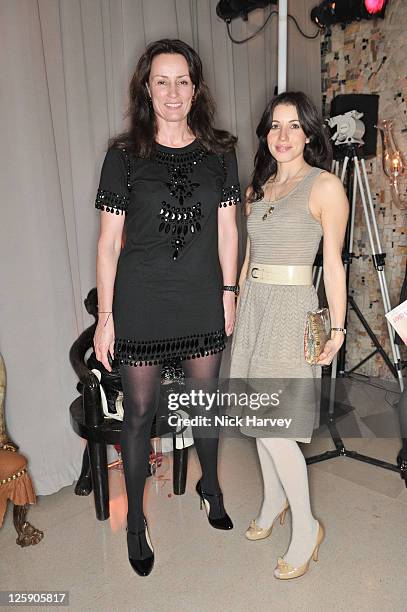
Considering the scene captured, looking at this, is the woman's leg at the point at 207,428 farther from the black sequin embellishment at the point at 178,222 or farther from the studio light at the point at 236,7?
the studio light at the point at 236,7

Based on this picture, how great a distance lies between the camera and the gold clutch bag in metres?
1.62

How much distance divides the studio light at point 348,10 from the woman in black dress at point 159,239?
1.45 meters

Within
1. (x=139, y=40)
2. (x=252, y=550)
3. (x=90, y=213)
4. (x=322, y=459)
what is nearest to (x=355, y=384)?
(x=322, y=459)

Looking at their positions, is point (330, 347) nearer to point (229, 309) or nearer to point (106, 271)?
point (229, 309)

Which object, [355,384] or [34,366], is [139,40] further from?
[355,384]

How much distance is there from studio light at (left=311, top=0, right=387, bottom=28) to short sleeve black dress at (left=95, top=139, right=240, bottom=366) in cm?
152

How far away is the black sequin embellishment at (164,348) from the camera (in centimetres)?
167

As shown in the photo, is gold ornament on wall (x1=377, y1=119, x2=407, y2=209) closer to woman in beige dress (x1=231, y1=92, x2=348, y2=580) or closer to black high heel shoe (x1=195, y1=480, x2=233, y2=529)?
woman in beige dress (x1=231, y1=92, x2=348, y2=580)

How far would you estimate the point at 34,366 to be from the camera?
86.5 inches

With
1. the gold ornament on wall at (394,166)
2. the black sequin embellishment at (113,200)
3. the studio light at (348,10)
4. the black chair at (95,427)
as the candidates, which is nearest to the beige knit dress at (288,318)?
the black sequin embellishment at (113,200)

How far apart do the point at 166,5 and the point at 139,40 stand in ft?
0.78

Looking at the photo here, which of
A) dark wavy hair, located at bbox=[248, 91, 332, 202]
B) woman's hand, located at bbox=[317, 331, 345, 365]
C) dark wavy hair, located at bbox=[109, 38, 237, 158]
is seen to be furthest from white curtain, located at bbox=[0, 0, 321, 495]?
woman's hand, located at bbox=[317, 331, 345, 365]

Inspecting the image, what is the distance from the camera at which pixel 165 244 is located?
5.32 ft

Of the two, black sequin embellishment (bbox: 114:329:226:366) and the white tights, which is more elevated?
black sequin embellishment (bbox: 114:329:226:366)
